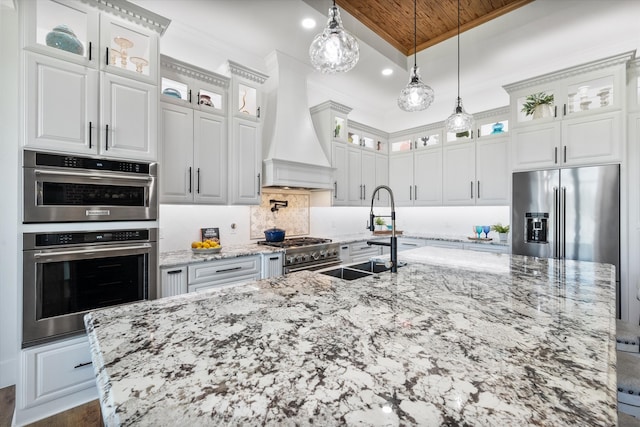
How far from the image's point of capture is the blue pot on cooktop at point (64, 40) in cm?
183

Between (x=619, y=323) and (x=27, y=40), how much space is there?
392 cm

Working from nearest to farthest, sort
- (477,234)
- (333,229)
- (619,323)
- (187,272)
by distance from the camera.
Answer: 1. (619,323)
2. (187,272)
3. (477,234)
4. (333,229)

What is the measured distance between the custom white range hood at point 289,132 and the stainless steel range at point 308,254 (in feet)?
2.35

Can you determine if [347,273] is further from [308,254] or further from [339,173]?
[339,173]

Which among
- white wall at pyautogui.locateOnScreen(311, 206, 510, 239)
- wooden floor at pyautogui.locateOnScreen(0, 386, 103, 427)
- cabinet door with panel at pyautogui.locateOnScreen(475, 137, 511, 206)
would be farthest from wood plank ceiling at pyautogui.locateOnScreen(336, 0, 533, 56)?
wooden floor at pyautogui.locateOnScreen(0, 386, 103, 427)

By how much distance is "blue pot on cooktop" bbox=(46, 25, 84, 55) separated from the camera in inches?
72.0

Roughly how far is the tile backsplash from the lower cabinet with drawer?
76.0 inches

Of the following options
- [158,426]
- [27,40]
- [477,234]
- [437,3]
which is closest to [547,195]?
[477,234]

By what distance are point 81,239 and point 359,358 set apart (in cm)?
206

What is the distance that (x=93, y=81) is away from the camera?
195cm

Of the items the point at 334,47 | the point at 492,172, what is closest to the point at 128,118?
the point at 334,47

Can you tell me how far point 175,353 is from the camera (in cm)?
76

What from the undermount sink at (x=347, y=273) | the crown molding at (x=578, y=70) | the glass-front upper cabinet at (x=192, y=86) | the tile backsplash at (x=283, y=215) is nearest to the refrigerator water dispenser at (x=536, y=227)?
the crown molding at (x=578, y=70)

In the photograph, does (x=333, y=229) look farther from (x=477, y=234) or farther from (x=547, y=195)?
(x=547, y=195)
